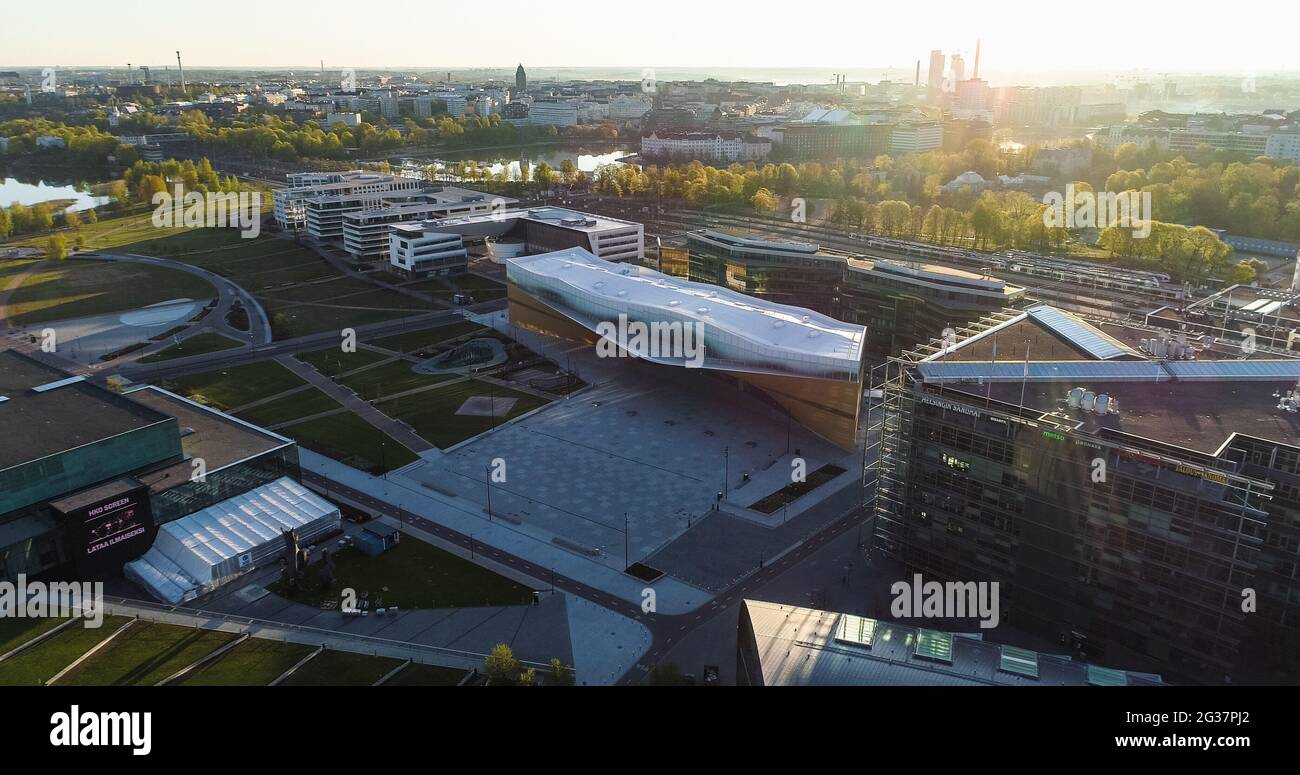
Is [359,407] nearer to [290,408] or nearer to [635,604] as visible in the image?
[290,408]

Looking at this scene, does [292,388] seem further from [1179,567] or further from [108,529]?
[1179,567]

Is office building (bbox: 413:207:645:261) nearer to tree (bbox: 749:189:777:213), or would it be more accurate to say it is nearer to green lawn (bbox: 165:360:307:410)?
tree (bbox: 749:189:777:213)

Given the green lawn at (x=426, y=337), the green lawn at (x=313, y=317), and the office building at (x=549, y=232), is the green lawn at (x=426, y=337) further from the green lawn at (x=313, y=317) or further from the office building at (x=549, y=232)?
the office building at (x=549, y=232)

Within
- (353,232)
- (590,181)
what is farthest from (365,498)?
(590,181)

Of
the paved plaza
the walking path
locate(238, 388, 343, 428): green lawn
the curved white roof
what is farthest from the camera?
locate(238, 388, 343, 428): green lawn

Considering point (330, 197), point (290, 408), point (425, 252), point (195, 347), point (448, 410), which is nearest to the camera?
point (448, 410)

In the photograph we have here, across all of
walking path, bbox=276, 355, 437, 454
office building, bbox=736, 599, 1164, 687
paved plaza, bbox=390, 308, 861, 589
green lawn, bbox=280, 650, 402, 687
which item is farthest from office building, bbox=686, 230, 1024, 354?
green lawn, bbox=280, 650, 402, 687

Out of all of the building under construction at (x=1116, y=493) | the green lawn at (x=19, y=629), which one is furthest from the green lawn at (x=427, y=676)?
the building under construction at (x=1116, y=493)

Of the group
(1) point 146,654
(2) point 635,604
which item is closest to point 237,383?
(1) point 146,654
